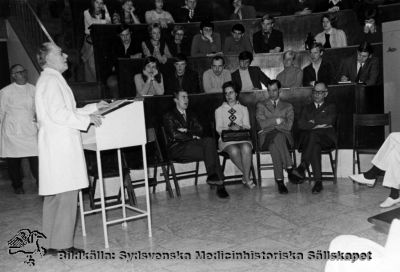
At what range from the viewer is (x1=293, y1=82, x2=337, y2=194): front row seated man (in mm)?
5164

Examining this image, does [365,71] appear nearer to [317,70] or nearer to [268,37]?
[317,70]

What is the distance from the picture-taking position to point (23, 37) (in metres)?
7.54

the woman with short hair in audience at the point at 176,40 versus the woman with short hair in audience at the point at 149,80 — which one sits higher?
the woman with short hair in audience at the point at 176,40

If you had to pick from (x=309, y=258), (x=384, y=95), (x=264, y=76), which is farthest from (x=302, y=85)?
(x=309, y=258)

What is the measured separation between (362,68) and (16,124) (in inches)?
183

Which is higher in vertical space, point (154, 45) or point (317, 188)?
point (154, 45)

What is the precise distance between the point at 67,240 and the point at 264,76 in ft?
13.3

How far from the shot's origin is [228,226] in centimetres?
395

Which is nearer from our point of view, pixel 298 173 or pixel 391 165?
pixel 391 165

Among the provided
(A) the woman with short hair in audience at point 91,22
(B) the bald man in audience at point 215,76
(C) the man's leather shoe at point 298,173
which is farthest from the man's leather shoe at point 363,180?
(A) the woman with short hair in audience at point 91,22

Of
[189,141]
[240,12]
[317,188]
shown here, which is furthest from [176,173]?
[240,12]

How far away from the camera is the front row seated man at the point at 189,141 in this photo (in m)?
5.09

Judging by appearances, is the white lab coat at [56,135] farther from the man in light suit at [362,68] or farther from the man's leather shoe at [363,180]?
the man in light suit at [362,68]

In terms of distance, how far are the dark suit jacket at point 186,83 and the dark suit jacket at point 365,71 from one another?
6.48ft
